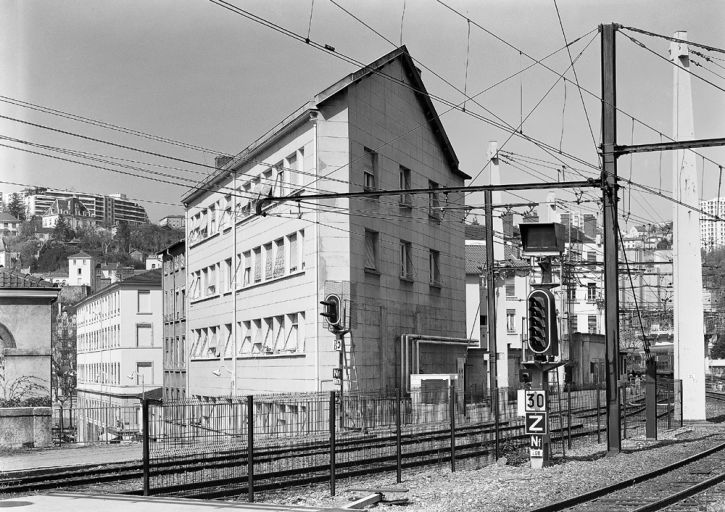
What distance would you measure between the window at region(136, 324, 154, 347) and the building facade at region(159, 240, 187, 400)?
39.0 ft

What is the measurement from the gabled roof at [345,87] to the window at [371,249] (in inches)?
200

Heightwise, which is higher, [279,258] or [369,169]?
[369,169]

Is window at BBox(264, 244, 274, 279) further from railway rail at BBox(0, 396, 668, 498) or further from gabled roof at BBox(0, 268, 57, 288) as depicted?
railway rail at BBox(0, 396, 668, 498)

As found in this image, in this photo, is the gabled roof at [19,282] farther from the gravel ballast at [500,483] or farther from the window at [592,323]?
the window at [592,323]

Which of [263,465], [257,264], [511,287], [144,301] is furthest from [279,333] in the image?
[511,287]

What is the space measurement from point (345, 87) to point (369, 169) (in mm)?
3621

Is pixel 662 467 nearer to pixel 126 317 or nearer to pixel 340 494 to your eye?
pixel 340 494

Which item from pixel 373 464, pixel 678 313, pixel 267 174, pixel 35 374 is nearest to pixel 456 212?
pixel 267 174

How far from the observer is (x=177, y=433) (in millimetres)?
20297

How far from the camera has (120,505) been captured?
14.0 m

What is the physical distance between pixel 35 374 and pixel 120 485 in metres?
18.2

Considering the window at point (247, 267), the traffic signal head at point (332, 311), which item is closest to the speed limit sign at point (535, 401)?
the traffic signal head at point (332, 311)

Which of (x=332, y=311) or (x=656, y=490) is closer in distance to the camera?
(x=656, y=490)

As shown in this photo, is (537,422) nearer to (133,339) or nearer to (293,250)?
(293,250)
